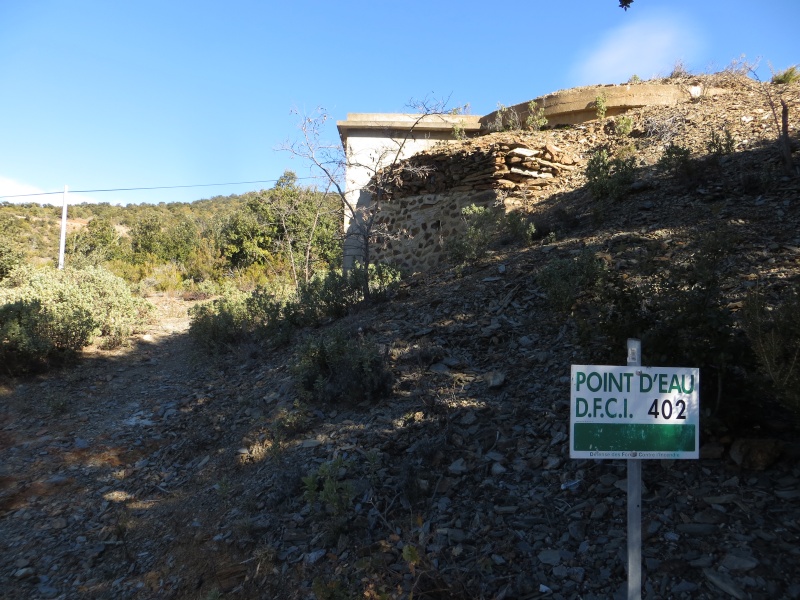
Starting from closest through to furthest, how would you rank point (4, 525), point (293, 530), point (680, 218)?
point (293, 530) < point (4, 525) < point (680, 218)

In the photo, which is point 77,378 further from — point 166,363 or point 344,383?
point 344,383

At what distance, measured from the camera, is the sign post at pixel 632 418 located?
2.33 metres

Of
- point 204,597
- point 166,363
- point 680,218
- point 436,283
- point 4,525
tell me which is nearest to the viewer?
→ point 204,597

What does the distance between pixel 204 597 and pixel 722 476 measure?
3.17 meters

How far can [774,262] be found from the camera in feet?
17.4

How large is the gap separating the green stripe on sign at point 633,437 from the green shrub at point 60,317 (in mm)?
8427

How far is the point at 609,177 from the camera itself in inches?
327

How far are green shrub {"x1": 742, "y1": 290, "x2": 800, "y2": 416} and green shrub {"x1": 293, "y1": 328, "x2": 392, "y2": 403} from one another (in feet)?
10.0

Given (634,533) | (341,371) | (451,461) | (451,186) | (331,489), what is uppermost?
(451,186)

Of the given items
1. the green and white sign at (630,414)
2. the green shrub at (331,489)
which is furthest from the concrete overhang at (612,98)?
the green and white sign at (630,414)

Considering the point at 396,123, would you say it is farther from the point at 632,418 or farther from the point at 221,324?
the point at 632,418

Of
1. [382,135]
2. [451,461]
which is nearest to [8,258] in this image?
[382,135]

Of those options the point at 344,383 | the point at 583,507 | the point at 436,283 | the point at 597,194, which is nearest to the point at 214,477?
the point at 344,383

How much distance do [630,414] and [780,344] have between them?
123cm
